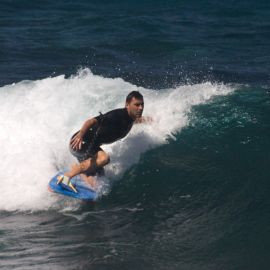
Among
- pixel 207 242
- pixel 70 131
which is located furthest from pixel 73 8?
pixel 207 242

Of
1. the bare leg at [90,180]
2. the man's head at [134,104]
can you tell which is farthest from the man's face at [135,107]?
the bare leg at [90,180]

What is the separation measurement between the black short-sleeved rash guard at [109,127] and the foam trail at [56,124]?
0.97 meters

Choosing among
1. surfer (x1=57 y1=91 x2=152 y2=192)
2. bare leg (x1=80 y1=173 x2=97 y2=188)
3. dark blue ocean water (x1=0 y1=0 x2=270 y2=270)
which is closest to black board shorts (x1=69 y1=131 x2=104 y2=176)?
surfer (x1=57 y1=91 x2=152 y2=192)

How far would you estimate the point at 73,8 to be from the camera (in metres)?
21.7

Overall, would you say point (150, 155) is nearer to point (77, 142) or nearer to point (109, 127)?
point (109, 127)

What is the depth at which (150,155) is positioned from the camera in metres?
9.40

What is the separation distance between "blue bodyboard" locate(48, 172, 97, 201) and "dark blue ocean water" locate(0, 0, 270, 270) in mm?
151

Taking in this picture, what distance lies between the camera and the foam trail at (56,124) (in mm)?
8286

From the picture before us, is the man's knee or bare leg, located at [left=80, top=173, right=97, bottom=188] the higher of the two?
the man's knee

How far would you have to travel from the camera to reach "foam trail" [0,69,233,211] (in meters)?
8.29

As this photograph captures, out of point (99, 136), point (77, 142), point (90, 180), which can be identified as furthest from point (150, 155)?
point (77, 142)

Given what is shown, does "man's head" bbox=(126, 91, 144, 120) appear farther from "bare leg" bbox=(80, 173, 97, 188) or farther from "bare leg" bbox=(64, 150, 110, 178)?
"bare leg" bbox=(80, 173, 97, 188)

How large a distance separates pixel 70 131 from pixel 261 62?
772 centimetres

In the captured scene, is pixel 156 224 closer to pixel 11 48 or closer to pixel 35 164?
pixel 35 164
